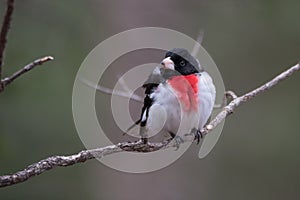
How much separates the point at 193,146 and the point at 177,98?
10.4 ft

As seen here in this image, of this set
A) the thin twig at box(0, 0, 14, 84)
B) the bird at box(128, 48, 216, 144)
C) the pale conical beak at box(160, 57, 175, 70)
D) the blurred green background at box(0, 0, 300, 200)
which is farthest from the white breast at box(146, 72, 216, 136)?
the blurred green background at box(0, 0, 300, 200)

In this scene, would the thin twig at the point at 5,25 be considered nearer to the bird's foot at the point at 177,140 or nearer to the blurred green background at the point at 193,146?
the bird's foot at the point at 177,140

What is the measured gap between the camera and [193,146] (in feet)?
20.1

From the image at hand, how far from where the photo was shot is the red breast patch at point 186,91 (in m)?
3.02

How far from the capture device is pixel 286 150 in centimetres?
645

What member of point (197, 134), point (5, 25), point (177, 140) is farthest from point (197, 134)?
point (5, 25)

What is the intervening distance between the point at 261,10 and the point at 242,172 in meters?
2.02

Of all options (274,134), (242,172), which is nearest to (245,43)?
(274,134)

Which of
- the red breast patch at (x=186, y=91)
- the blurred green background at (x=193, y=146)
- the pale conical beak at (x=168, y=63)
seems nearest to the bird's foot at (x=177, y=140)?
the red breast patch at (x=186, y=91)

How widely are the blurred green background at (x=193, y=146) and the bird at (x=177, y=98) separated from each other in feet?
6.14

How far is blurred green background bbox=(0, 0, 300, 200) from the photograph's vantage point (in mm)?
4941

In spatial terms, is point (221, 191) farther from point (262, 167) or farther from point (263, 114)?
point (263, 114)

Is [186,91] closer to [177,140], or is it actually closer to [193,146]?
[177,140]

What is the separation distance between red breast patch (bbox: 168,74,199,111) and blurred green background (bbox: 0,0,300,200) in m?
1.99
